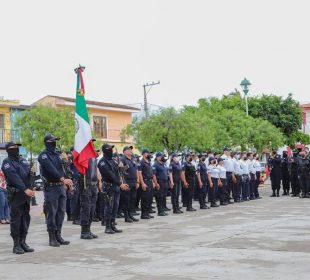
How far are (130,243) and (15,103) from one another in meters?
30.3

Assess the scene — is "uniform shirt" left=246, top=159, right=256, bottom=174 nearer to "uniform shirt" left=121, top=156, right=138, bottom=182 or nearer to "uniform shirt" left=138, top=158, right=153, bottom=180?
"uniform shirt" left=138, top=158, right=153, bottom=180

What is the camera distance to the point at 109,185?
11.6 meters

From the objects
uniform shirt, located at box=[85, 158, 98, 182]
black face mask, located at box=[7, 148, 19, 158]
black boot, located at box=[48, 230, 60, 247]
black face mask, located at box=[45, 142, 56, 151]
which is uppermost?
black face mask, located at box=[45, 142, 56, 151]

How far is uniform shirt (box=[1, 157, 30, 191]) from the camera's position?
935 cm

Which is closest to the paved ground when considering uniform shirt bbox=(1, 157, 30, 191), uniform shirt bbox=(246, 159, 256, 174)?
uniform shirt bbox=(1, 157, 30, 191)

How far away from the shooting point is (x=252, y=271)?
7.43m

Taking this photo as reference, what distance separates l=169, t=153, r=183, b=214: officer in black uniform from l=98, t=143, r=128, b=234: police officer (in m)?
4.60

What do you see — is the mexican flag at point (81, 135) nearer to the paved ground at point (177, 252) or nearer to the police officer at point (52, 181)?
the police officer at point (52, 181)

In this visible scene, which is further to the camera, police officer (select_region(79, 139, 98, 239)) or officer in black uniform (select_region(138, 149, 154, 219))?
officer in black uniform (select_region(138, 149, 154, 219))

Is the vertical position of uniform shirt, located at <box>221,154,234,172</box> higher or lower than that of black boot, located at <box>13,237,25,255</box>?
higher

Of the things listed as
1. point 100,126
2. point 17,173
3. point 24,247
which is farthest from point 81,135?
point 100,126

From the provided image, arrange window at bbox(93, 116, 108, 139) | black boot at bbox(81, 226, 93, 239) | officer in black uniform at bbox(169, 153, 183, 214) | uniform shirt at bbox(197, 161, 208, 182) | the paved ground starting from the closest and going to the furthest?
the paved ground → black boot at bbox(81, 226, 93, 239) → officer in black uniform at bbox(169, 153, 183, 214) → uniform shirt at bbox(197, 161, 208, 182) → window at bbox(93, 116, 108, 139)

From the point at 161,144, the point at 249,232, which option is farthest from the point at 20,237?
the point at 161,144

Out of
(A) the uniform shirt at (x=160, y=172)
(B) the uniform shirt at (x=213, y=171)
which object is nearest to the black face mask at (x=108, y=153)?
(A) the uniform shirt at (x=160, y=172)
